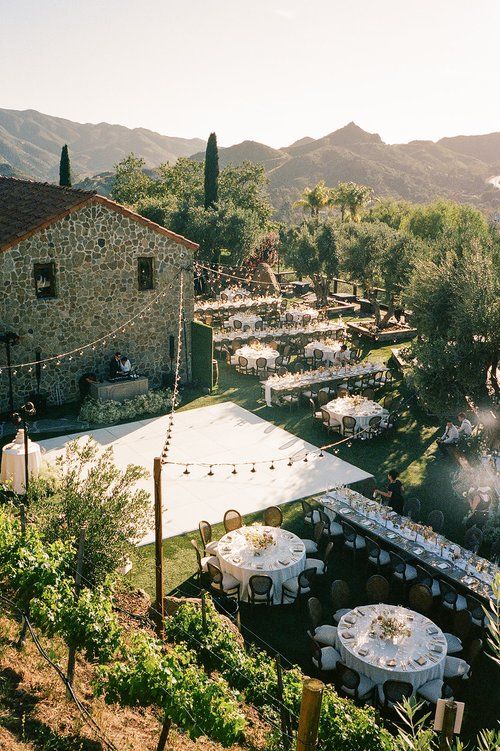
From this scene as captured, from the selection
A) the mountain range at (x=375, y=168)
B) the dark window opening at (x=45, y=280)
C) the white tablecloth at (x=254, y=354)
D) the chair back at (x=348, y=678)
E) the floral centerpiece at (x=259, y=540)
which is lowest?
the chair back at (x=348, y=678)

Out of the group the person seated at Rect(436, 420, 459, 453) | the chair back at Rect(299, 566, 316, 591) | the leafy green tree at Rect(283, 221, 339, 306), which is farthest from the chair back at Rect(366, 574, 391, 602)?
the leafy green tree at Rect(283, 221, 339, 306)

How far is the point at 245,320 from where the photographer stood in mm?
32031

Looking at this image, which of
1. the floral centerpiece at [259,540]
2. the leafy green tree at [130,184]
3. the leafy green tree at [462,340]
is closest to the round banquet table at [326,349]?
the leafy green tree at [462,340]

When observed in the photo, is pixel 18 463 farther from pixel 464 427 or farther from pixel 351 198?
pixel 351 198

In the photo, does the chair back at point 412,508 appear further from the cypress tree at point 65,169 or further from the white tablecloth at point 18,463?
the cypress tree at point 65,169

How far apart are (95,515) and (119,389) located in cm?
1239

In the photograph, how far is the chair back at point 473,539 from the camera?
→ 536 inches

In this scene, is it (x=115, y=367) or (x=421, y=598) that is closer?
(x=421, y=598)

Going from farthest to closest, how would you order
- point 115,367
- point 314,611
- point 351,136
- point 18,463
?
point 351,136 → point 115,367 → point 18,463 → point 314,611

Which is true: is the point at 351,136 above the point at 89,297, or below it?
above

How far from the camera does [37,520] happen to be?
434 inches

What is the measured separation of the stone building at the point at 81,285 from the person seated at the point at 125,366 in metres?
0.65

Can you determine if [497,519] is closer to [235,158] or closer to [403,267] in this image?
[403,267]

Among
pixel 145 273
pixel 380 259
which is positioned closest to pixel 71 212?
pixel 145 273
